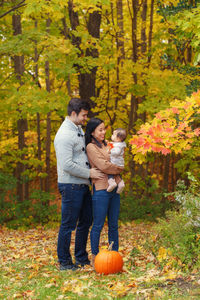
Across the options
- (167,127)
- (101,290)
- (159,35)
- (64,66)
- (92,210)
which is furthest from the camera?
(159,35)

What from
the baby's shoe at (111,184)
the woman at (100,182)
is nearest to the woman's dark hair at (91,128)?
the woman at (100,182)

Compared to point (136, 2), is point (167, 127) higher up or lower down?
lower down

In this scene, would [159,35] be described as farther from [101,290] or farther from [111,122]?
[101,290]

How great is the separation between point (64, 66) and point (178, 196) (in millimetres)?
4719

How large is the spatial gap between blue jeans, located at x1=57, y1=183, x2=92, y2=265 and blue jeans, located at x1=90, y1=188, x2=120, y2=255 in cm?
21

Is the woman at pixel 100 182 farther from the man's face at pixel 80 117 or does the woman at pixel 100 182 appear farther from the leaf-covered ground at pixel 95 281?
the leaf-covered ground at pixel 95 281

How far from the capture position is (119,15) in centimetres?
1134

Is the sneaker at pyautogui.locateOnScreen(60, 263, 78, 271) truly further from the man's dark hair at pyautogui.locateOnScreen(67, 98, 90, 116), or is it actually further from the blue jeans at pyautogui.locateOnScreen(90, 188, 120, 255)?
the man's dark hair at pyautogui.locateOnScreen(67, 98, 90, 116)

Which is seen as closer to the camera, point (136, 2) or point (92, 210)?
point (92, 210)

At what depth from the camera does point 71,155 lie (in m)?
4.38

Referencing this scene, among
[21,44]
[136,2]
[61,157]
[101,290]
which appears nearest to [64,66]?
[21,44]

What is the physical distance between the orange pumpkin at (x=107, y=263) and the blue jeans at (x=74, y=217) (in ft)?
1.80

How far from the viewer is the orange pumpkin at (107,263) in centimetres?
421

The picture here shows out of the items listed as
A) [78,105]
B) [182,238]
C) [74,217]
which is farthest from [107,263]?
[78,105]
